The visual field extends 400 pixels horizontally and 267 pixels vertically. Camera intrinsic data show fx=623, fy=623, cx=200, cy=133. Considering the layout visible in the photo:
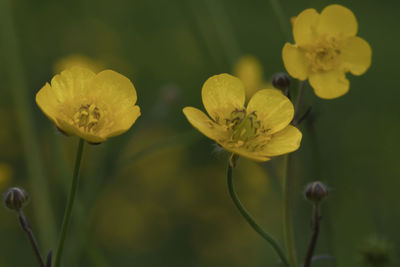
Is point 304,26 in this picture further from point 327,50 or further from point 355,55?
point 355,55

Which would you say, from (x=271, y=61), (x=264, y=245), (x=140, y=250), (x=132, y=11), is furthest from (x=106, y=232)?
(x=132, y=11)

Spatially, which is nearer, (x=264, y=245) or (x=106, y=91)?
(x=106, y=91)

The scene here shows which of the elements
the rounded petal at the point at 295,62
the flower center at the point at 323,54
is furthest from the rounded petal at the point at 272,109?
the flower center at the point at 323,54

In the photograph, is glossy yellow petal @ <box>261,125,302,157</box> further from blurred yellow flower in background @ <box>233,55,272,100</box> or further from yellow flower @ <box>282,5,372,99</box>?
blurred yellow flower in background @ <box>233,55,272,100</box>

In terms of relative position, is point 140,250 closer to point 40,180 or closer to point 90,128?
point 40,180

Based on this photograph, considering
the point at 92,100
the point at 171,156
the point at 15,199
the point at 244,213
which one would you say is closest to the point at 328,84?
the point at 244,213

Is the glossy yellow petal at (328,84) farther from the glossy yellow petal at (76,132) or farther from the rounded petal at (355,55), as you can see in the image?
the glossy yellow petal at (76,132)
